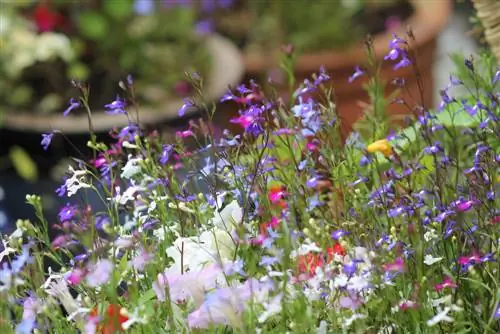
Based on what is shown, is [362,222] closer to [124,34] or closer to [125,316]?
[125,316]

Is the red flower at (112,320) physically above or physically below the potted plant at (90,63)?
below

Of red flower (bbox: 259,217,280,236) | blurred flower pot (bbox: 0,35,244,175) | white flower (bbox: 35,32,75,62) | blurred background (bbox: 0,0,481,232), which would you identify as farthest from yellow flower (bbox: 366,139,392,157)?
white flower (bbox: 35,32,75,62)

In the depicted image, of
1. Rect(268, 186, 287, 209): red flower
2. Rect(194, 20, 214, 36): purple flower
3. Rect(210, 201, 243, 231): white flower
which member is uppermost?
Rect(194, 20, 214, 36): purple flower

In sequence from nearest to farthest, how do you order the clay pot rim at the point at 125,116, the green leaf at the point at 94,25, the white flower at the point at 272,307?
the white flower at the point at 272,307 < the clay pot rim at the point at 125,116 < the green leaf at the point at 94,25

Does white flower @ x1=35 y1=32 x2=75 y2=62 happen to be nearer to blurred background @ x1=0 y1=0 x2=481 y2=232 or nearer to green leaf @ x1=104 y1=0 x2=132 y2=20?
blurred background @ x1=0 y1=0 x2=481 y2=232

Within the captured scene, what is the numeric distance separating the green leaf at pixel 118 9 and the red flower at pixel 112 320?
70.0 inches

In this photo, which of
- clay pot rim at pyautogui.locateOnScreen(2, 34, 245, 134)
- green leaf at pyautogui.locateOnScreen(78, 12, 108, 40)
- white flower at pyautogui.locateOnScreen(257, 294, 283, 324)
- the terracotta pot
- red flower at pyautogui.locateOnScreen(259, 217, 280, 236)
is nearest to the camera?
white flower at pyautogui.locateOnScreen(257, 294, 283, 324)

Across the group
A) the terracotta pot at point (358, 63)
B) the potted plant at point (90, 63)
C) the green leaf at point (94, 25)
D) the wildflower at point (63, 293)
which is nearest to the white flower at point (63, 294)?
the wildflower at point (63, 293)

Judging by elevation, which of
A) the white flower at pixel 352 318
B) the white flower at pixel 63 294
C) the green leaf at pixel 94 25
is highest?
the green leaf at pixel 94 25

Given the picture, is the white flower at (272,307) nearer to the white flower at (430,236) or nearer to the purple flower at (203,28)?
the white flower at (430,236)

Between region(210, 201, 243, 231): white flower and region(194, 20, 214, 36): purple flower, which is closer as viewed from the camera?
region(210, 201, 243, 231): white flower

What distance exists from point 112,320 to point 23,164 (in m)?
1.65

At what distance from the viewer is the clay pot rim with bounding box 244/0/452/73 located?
265 cm

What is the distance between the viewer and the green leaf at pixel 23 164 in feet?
7.61
